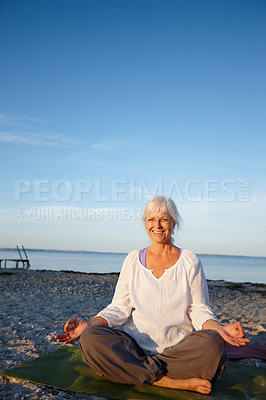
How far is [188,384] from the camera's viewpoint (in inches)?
116

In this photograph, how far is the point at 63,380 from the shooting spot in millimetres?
3262

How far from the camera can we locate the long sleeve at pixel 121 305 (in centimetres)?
328

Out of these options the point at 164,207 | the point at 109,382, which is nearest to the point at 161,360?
the point at 109,382

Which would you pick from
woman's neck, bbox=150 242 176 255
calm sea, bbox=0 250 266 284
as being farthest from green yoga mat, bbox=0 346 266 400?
calm sea, bbox=0 250 266 284

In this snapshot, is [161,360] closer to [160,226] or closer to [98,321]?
[98,321]

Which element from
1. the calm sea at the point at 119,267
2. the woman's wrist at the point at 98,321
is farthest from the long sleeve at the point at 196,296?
the calm sea at the point at 119,267

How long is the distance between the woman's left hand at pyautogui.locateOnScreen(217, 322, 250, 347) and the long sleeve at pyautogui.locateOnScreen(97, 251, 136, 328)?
913 millimetres

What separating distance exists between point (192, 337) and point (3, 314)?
14.8 ft

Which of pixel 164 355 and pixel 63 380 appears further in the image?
pixel 63 380

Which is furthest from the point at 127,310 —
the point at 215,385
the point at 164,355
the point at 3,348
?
the point at 3,348

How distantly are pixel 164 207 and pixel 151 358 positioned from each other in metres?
1.29

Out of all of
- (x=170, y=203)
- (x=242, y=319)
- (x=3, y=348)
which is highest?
(x=170, y=203)

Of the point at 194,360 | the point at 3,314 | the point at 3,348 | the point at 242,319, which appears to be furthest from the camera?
the point at 242,319

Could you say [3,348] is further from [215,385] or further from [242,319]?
[242,319]
